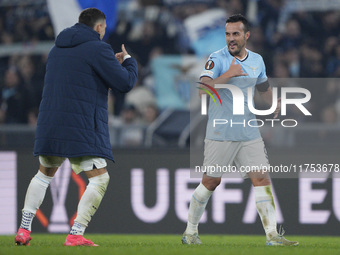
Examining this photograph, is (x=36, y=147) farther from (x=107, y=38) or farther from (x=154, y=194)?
(x=107, y=38)

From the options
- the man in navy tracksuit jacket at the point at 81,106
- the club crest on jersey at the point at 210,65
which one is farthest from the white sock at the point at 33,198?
the club crest on jersey at the point at 210,65

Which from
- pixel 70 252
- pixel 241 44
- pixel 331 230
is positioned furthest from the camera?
pixel 331 230

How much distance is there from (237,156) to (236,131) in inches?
9.4

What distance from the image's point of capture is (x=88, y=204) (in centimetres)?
564

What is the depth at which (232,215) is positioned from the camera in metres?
8.43

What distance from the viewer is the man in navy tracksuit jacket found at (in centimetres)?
552

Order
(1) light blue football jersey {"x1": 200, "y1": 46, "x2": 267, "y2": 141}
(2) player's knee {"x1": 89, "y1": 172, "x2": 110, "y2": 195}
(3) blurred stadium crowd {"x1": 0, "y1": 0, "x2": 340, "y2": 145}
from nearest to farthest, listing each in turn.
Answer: (2) player's knee {"x1": 89, "y1": 172, "x2": 110, "y2": 195} < (1) light blue football jersey {"x1": 200, "y1": 46, "x2": 267, "y2": 141} < (3) blurred stadium crowd {"x1": 0, "y1": 0, "x2": 340, "y2": 145}

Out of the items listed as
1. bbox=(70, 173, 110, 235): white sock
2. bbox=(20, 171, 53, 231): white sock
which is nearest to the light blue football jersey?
bbox=(70, 173, 110, 235): white sock

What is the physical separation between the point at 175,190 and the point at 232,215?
76 cm

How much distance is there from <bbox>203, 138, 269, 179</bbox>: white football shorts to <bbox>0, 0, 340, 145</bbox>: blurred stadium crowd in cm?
507

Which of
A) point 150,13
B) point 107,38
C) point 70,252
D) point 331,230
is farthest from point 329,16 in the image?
point 70,252

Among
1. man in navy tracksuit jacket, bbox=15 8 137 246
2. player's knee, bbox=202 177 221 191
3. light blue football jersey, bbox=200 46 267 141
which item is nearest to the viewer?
man in navy tracksuit jacket, bbox=15 8 137 246

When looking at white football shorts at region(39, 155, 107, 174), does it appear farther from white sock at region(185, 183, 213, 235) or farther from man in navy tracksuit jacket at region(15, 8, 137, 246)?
white sock at region(185, 183, 213, 235)

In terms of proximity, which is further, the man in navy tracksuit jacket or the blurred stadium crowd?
the blurred stadium crowd
